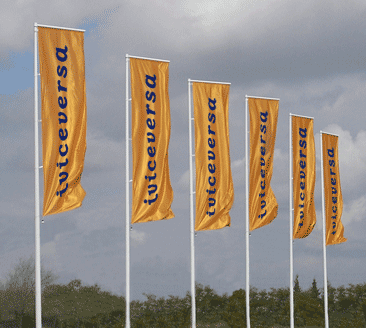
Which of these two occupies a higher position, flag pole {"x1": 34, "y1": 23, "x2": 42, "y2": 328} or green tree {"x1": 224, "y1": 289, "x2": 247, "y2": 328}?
flag pole {"x1": 34, "y1": 23, "x2": 42, "y2": 328}

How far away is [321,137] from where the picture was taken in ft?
109

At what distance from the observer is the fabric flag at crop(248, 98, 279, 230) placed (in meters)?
27.5

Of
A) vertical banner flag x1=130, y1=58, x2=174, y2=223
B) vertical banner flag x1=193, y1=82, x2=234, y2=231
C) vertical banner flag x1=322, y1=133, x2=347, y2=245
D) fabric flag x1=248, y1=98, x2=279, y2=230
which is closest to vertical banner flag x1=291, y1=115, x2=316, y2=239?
vertical banner flag x1=322, y1=133, x2=347, y2=245

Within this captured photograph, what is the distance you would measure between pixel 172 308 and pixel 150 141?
16.0 metres

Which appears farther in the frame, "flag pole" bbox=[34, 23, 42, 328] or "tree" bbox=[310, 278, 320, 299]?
"tree" bbox=[310, 278, 320, 299]

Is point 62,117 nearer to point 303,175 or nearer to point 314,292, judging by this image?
point 303,175

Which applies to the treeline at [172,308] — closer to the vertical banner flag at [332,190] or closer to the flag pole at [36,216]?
the vertical banner flag at [332,190]

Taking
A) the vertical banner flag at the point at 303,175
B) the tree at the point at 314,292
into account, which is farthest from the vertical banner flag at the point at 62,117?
the tree at the point at 314,292

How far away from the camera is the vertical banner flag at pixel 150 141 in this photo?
2208 centimetres

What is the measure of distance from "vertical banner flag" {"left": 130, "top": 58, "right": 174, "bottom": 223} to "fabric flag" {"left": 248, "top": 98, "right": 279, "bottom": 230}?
6.09m

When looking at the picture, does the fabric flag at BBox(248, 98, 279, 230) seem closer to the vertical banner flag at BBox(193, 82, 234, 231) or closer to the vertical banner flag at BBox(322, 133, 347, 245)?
the vertical banner flag at BBox(193, 82, 234, 231)

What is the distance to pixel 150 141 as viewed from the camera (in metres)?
22.3

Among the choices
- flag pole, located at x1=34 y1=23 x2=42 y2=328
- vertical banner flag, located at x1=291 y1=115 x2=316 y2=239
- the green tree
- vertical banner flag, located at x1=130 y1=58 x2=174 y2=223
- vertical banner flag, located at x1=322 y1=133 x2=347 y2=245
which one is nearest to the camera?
flag pole, located at x1=34 y1=23 x2=42 y2=328

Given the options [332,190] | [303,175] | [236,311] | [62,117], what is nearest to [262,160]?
[303,175]
